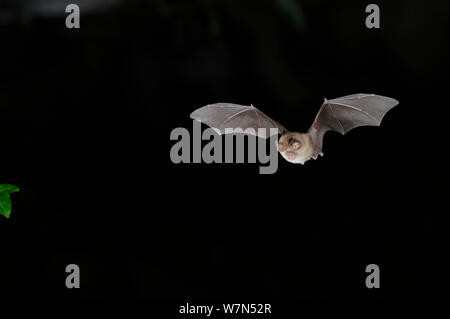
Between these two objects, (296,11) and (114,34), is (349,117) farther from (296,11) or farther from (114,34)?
(114,34)

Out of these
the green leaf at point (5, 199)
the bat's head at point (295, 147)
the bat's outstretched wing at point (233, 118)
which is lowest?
the green leaf at point (5, 199)

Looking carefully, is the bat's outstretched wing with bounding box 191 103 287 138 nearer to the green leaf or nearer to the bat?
the bat

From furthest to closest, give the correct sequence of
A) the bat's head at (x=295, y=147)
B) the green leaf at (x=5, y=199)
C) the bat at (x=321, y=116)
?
the bat at (x=321, y=116)
the bat's head at (x=295, y=147)
the green leaf at (x=5, y=199)

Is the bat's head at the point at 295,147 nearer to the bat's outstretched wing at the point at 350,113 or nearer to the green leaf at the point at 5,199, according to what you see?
the bat's outstretched wing at the point at 350,113

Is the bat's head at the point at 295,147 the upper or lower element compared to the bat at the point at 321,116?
lower

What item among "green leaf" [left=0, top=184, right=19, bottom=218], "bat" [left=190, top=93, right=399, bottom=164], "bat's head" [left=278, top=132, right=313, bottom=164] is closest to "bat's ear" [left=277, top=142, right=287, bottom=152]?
"bat's head" [left=278, top=132, right=313, bottom=164]

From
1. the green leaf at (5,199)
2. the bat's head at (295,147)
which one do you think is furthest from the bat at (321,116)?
the green leaf at (5,199)
